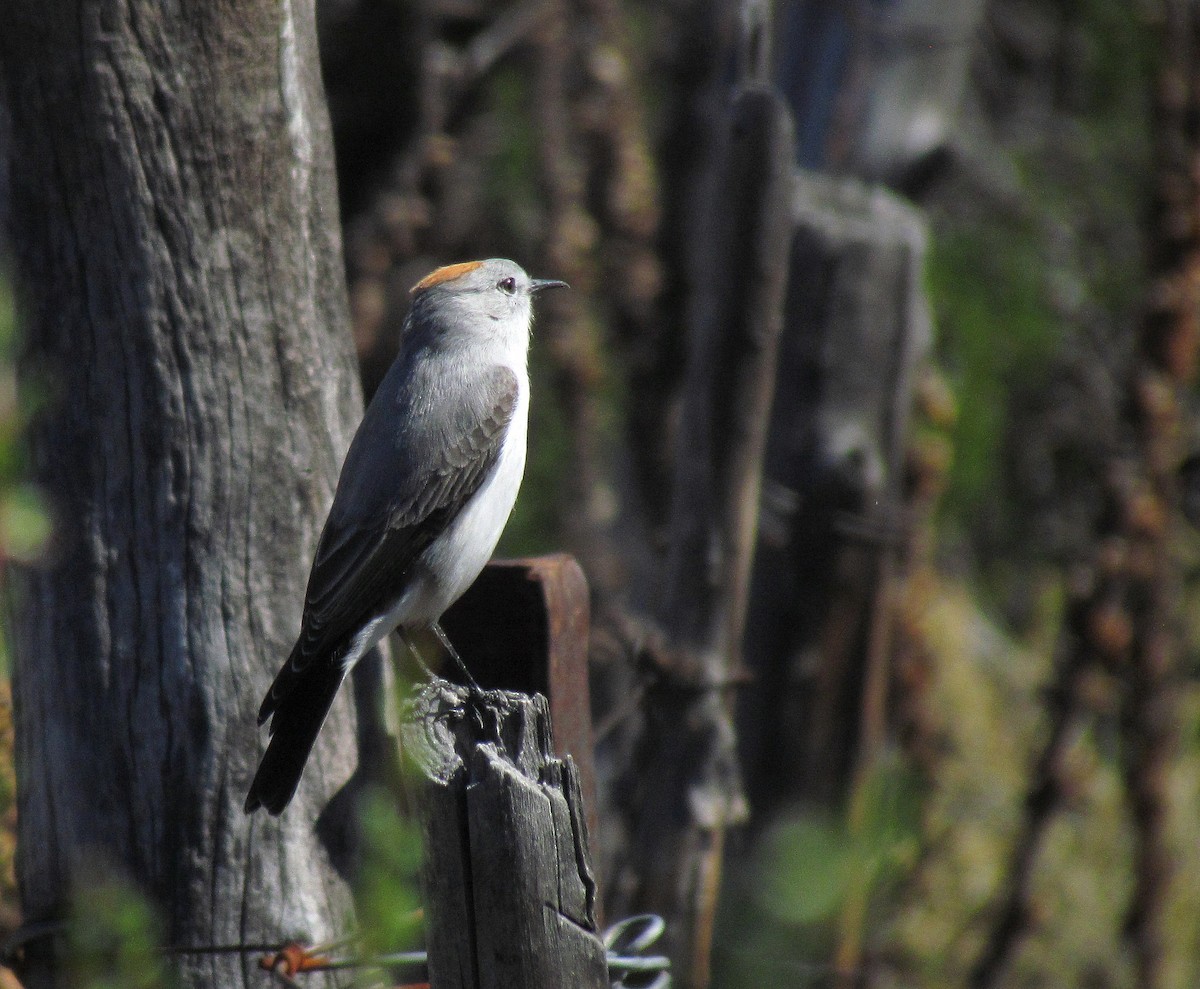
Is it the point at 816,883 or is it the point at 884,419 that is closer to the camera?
the point at 816,883

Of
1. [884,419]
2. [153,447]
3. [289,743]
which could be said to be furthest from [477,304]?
[289,743]

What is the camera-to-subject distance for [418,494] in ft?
11.6

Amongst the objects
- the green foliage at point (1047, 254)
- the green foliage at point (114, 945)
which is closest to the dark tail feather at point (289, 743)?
the green foliage at point (114, 945)

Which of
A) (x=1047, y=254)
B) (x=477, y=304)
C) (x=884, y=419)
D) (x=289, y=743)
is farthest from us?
(x=1047, y=254)

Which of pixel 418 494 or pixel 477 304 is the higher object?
pixel 477 304

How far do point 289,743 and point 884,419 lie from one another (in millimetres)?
2540

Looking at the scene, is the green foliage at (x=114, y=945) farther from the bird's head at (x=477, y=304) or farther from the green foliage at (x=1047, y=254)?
the green foliage at (x=1047, y=254)

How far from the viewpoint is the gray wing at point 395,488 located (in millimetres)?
2891

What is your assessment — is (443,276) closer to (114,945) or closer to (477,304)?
(477,304)

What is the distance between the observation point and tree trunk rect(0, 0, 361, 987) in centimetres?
262

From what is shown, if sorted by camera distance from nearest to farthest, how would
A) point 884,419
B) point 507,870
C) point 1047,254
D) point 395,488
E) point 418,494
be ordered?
point 507,870, point 395,488, point 418,494, point 884,419, point 1047,254

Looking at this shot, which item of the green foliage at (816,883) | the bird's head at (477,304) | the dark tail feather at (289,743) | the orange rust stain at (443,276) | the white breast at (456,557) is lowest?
the green foliage at (816,883)

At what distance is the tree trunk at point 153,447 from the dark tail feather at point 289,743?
117 mm

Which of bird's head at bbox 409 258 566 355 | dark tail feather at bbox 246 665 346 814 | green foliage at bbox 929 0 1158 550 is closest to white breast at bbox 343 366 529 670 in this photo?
bird's head at bbox 409 258 566 355
